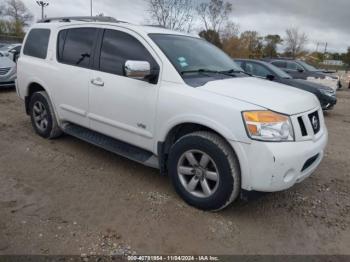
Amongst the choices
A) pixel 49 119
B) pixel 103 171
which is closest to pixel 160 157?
pixel 103 171

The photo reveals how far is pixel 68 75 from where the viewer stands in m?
4.74

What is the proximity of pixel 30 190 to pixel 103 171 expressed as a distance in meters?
Answer: 0.93

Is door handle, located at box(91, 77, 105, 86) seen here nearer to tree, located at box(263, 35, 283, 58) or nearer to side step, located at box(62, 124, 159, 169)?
side step, located at box(62, 124, 159, 169)

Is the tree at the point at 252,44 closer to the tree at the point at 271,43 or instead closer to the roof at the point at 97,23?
the tree at the point at 271,43

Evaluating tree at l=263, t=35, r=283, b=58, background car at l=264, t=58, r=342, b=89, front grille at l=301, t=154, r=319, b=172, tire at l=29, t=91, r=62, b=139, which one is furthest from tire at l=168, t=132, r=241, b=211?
tree at l=263, t=35, r=283, b=58

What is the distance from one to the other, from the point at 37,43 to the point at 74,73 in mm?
1311

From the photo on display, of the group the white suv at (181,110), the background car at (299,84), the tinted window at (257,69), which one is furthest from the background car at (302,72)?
the white suv at (181,110)

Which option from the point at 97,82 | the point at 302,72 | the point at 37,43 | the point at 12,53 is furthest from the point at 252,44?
the point at 97,82

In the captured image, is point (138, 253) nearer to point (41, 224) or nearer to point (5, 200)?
point (41, 224)

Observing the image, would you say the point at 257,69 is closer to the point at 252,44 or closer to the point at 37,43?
the point at 37,43

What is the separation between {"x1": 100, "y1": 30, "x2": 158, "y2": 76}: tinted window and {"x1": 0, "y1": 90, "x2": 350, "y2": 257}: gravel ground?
4.33ft

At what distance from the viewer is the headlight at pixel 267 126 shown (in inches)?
121

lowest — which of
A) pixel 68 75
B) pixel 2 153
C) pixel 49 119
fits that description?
pixel 2 153

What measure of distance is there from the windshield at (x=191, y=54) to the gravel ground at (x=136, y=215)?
4.70ft
